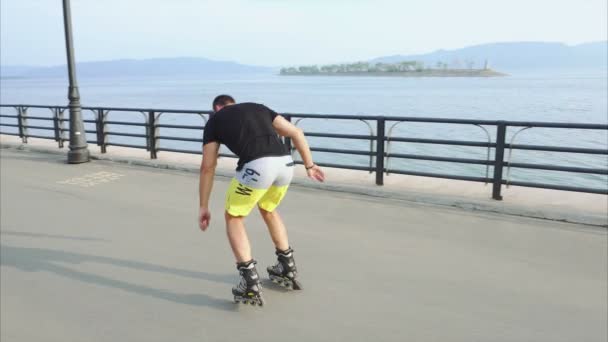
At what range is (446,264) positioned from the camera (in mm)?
4742

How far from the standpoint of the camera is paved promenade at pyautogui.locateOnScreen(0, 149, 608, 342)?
3541 mm

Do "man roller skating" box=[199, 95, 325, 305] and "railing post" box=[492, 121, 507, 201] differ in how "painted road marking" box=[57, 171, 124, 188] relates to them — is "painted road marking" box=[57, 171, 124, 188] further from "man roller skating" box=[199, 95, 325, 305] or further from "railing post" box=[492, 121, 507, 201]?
"railing post" box=[492, 121, 507, 201]

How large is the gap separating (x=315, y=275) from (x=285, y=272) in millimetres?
451

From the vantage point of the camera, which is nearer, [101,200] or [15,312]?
[15,312]

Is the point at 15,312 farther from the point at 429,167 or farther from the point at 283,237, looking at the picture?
the point at 429,167

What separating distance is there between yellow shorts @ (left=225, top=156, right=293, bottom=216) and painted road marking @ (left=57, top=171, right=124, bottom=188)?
5676 millimetres

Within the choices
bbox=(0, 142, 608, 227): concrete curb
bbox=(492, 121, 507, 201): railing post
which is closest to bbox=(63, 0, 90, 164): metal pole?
bbox=(0, 142, 608, 227): concrete curb

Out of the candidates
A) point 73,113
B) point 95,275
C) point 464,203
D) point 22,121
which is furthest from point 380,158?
point 22,121

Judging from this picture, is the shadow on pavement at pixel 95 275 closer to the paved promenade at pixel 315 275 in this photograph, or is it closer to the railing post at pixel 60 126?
the paved promenade at pixel 315 275

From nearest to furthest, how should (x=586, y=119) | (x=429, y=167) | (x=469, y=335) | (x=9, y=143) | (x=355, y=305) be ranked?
(x=469, y=335), (x=355, y=305), (x=9, y=143), (x=429, y=167), (x=586, y=119)

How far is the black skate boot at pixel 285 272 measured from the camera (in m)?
4.09

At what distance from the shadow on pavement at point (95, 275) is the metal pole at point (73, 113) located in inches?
228

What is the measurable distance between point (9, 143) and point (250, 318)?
12.6 meters

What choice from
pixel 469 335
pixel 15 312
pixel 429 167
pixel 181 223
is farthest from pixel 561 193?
pixel 429 167
